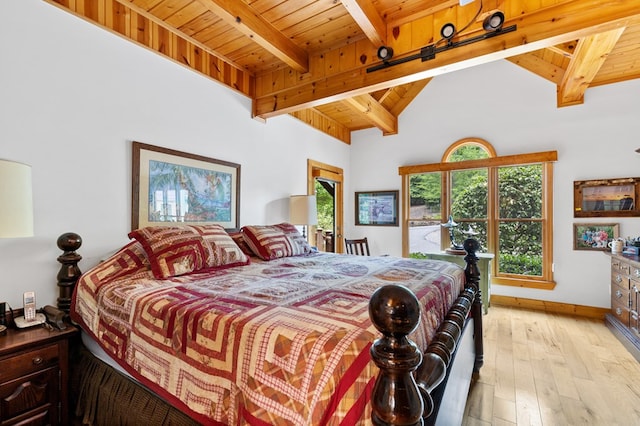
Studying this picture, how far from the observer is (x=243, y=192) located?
10.6ft

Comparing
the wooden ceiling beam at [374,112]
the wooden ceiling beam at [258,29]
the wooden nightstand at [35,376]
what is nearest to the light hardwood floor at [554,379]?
the wooden nightstand at [35,376]

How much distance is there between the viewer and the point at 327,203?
5.61 meters

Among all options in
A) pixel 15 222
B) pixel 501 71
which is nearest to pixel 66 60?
pixel 15 222

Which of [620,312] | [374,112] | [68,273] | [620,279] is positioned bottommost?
[620,312]

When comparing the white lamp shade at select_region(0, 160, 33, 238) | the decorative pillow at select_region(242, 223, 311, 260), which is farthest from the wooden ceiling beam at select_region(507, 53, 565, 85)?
the white lamp shade at select_region(0, 160, 33, 238)

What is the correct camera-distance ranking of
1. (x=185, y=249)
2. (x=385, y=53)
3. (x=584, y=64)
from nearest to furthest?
(x=185, y=249)
(x=385, y=53)
(x=584, y=64)

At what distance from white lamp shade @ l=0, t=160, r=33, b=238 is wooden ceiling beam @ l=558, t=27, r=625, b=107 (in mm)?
3645

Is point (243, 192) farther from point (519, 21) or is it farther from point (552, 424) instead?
point (552, 424)

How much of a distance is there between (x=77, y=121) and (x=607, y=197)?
5.28 meters

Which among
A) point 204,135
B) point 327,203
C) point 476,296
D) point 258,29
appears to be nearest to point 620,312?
point 476,296

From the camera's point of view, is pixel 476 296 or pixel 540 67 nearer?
pixel 476 296

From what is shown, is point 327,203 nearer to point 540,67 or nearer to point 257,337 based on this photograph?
point 540,67

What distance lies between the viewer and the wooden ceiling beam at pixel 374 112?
12.0 ft

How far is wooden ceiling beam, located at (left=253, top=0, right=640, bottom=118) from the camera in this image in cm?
179
